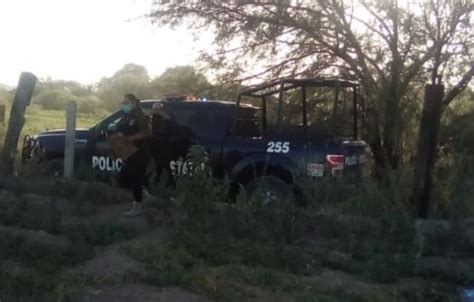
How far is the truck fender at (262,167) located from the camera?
11.5 m

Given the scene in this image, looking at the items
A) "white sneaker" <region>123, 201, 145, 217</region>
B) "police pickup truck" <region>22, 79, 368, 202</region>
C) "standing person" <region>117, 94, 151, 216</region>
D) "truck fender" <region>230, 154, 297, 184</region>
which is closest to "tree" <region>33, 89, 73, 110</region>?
"police pickup truck" <region>22, 79, 368, 202</region>

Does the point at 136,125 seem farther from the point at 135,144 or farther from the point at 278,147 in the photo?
the point at 278,147

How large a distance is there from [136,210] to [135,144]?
2.61ft

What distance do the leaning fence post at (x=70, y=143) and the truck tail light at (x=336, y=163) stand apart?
12.2ft

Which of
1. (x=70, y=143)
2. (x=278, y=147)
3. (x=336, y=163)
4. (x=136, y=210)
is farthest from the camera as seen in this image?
(x=70, y=143)

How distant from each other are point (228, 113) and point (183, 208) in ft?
15.5

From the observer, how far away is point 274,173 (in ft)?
38.4

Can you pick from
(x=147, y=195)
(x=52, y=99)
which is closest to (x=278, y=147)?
(x=147, y=195)

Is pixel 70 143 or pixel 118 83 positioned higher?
pixel 118 83

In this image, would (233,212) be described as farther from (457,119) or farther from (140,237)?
(457,119)

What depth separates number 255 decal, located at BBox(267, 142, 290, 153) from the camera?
38.2ft

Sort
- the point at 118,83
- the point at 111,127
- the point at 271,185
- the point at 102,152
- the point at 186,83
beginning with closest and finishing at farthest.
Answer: the point at 271,185, the point at 111,127, the point at 102,152, the point at 186,83, the point at 118,83

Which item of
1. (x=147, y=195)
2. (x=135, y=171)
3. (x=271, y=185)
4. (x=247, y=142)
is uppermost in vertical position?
(x=247, y=142)

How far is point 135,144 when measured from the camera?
977 centimetres
